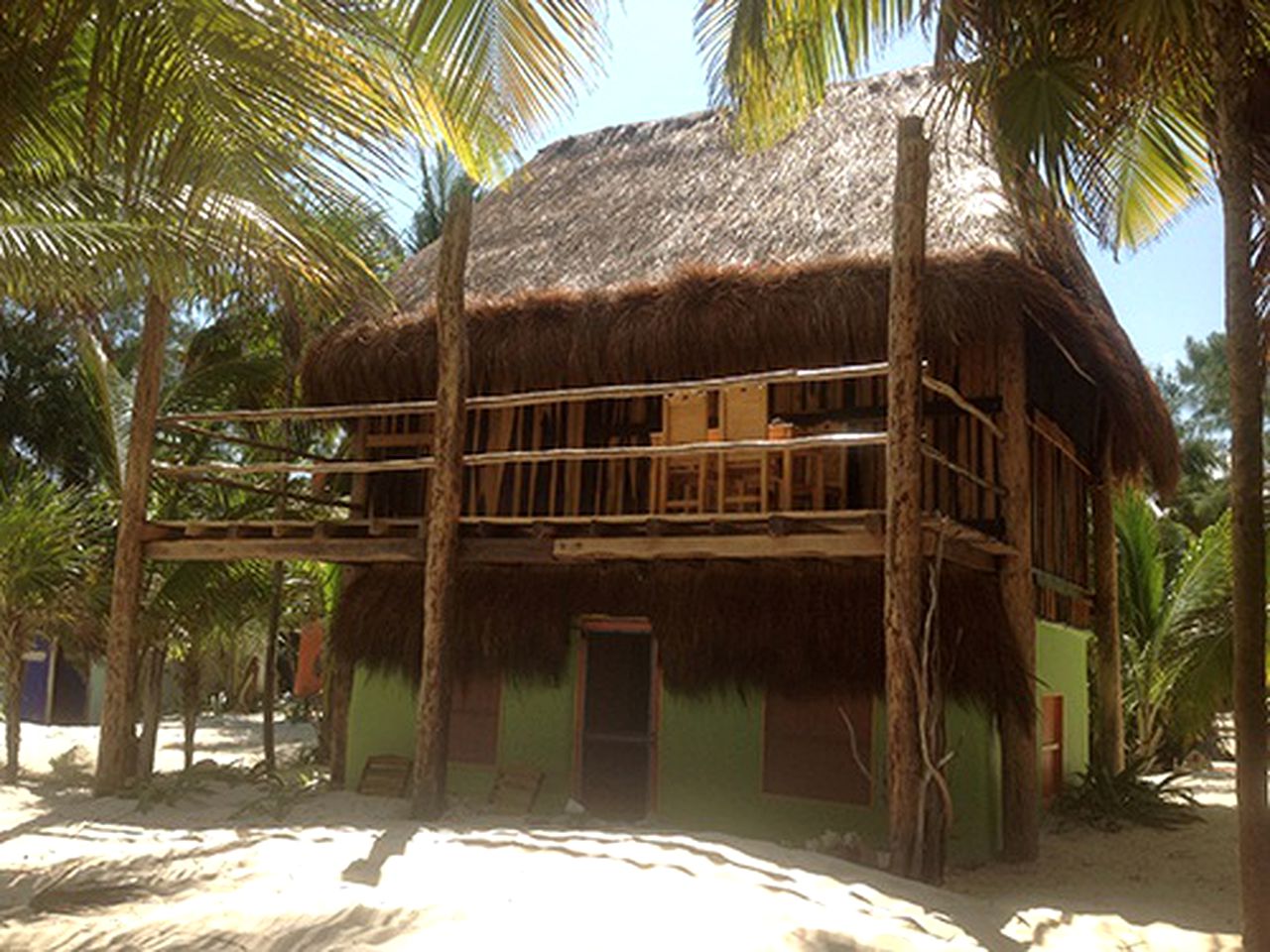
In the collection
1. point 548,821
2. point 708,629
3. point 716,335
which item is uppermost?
point 716,335

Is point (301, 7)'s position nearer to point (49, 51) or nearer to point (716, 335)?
point (49, 51)

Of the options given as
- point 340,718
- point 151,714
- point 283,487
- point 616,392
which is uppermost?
point 616,392

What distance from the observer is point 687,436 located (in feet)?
28.8

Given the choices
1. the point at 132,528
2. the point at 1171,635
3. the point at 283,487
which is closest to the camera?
the point at 132,528

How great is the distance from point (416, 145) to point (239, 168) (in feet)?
2.37

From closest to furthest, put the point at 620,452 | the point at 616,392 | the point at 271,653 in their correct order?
the point at 620,452
the point at 616,392
the point at 271,653

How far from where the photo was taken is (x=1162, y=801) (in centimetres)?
1041

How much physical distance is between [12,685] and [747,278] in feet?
25.9

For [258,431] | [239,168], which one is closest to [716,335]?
[239,168]

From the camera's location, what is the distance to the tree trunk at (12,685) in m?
11.2

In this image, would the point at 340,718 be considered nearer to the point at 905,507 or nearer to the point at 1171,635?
the point at 905,507

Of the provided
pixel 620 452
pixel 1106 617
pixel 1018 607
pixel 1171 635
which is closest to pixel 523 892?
pixel 620 452

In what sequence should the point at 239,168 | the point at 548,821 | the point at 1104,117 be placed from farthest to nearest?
the point at 548,821, the point at 1104,117, the point at 239,168

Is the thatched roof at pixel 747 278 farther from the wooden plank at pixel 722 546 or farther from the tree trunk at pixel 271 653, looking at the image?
the tree trunk at pixel 271 653
